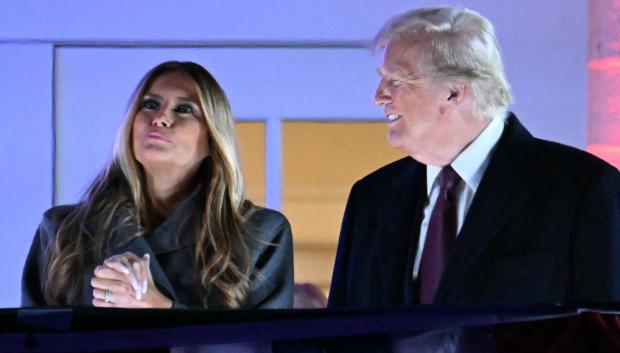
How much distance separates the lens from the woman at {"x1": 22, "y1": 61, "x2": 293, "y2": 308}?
8.37ft

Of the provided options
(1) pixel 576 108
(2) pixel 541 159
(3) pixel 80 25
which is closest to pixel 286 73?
(3) pixel 80 25

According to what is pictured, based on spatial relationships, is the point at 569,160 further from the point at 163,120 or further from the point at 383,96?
the point at 163,120

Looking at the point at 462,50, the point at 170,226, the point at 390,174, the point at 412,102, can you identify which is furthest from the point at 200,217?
the point at 462,50

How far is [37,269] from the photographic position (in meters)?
2.66

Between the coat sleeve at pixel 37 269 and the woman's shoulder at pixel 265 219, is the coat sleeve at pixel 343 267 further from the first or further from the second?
the coat sleeve at pixel 37 269

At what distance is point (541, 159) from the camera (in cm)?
234

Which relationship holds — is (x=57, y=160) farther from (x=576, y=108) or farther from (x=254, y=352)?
(x=254, y=352)

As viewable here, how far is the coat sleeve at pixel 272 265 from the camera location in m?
2.59

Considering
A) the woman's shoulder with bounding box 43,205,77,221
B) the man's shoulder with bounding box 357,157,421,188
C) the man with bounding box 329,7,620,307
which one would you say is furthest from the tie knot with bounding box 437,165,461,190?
the woman's shoulder with bounding box 43,205,77,221

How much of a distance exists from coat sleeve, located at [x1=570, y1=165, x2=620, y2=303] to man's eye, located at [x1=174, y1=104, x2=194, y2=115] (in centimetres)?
90

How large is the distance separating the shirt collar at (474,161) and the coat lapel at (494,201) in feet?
0.09

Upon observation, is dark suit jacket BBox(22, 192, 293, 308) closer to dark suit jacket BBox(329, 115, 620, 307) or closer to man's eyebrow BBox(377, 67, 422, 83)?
dark suit jacket BBox(329, 115, 620, 307)

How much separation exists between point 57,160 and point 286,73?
680 millimetres

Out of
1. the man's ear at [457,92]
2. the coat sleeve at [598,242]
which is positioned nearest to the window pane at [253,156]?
the man's ear at [457,92]
